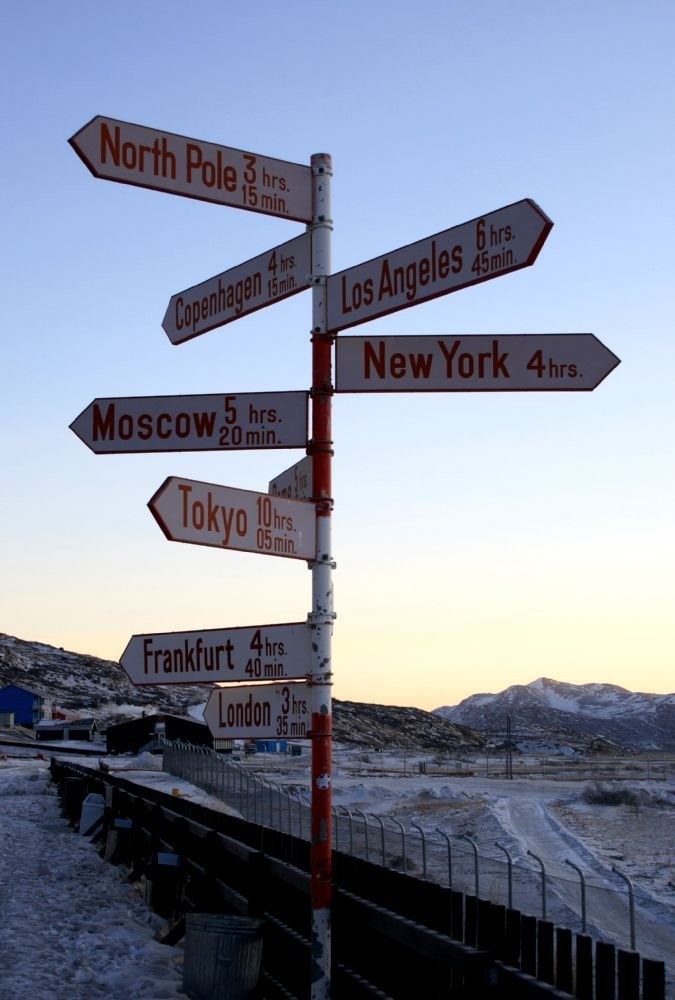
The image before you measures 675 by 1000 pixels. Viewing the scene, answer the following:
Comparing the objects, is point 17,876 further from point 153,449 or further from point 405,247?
point 405,247

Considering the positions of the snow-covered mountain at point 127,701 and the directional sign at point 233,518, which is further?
the snow-covered mountain at point 127,701

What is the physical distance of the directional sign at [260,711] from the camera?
576cm

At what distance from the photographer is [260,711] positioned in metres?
5.90

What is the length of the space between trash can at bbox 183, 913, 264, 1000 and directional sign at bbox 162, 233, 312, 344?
3993 millimetres

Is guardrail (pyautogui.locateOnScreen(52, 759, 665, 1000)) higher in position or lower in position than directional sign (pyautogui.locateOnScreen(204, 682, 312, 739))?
lower

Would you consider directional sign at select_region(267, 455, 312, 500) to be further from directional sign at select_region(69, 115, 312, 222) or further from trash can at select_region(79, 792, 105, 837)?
trash can at select_region(79, 792, 105, 837)

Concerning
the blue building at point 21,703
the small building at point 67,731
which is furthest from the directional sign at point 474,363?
the blue building at point 21,703

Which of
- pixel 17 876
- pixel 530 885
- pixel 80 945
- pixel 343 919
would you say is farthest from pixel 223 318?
pixel 530 885

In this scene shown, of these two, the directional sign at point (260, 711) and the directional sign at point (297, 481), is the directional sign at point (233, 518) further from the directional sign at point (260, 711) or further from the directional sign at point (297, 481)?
the directional sign at point (260, 711)

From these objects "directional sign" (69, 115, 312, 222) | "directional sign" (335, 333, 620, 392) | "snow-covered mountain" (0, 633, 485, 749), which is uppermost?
"directional sign" (69, 115, 312, 222)

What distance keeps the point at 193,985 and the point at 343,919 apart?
1568mm

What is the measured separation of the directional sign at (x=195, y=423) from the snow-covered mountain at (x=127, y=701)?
114104mm

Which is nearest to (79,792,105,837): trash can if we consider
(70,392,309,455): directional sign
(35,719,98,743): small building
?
(70,392,309,455): directional sign

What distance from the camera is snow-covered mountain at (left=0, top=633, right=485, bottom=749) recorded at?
13212 centimetres
